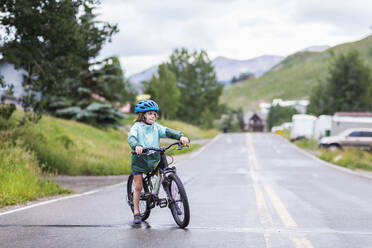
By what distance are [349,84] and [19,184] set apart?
192 ft

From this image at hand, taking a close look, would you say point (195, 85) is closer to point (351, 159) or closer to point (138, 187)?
point (351, 159)

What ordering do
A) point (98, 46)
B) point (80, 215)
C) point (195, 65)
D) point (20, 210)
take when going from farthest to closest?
1. point (195, 65)
2. point (98, 46)
3. point (20, 210)
4. point (80, 215)

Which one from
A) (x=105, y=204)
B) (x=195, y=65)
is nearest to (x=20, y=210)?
(x=105, y=204)

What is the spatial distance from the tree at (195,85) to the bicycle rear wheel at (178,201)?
249 feet

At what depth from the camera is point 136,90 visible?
6197cm

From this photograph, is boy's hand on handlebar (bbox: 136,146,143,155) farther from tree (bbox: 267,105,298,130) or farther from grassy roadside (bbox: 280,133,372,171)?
tree (bbox: 267,105,298,130)

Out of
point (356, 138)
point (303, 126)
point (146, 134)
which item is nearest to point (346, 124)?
point (356, 138)

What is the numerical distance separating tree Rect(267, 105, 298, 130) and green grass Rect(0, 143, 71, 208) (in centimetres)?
12336

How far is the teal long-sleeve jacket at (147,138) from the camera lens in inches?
239

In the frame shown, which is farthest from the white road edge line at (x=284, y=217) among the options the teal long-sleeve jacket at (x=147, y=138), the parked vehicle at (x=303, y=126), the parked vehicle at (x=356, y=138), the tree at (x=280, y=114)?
the tree at (x=280, y=114)

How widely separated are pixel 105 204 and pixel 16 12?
780 cm

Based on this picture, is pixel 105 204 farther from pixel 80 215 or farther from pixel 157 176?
pixel 157 176

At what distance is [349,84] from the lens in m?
61.8

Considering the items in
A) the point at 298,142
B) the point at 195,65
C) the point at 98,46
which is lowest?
the point at 298,142
